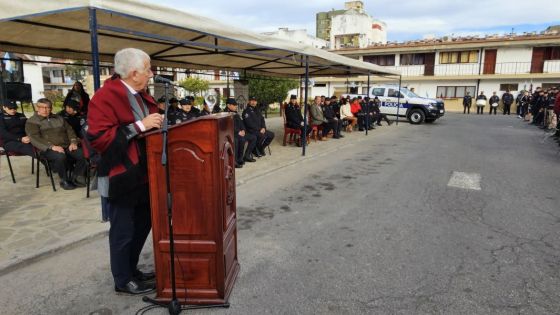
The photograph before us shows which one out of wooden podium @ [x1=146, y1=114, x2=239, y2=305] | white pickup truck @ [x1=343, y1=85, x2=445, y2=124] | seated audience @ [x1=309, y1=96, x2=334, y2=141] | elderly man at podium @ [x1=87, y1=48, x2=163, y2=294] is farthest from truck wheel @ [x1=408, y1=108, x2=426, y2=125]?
elderly man at podium @ [x1=87, y1=48, x2=163, y2=294]

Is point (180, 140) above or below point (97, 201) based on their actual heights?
above

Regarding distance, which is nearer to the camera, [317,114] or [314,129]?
[317,114]

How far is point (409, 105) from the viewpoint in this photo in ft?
64.5

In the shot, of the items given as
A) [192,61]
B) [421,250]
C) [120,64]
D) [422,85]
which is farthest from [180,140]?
[422,85]

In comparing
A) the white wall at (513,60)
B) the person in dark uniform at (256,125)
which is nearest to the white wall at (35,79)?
the person in dark uniform at (256,125)

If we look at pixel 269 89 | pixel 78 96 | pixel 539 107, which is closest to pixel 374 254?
→ pixel 78 96

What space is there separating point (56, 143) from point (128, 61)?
175 inches

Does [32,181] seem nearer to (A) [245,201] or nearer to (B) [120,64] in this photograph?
(A) [245,201]

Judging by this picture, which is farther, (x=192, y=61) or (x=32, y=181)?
(x=192, y=61)

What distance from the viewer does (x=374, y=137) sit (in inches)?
543

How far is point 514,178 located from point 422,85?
29.7 m

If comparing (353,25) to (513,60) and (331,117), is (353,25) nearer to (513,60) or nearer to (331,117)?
(513,60)

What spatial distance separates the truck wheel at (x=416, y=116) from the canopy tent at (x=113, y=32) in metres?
10.7

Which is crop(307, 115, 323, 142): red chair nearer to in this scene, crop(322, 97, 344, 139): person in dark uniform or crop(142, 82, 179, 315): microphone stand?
crop(322, 97, 344, 139): person in dark uniform
